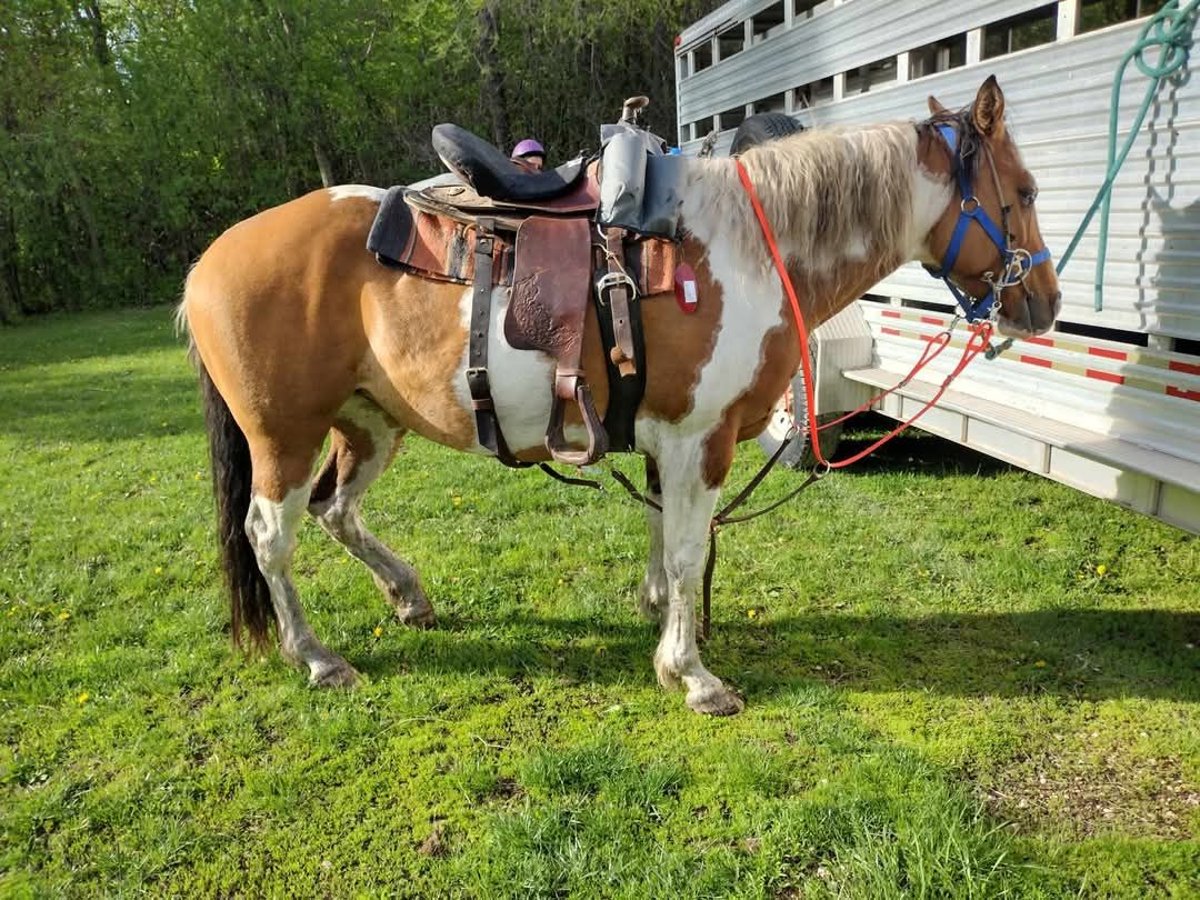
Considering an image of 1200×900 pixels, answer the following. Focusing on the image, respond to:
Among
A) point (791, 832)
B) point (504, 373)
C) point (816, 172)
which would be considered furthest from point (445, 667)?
point (816, 172)

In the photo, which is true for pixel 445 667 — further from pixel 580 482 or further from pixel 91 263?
pixel 91 263

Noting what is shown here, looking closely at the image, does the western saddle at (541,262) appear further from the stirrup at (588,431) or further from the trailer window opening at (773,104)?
the trailer window opening at (773,104)

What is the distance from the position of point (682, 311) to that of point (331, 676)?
2.03 meters

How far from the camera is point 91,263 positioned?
17.5 metres

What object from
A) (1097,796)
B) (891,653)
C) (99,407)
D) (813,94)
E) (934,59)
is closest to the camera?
(1097,796)

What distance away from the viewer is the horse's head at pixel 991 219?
9.12 feet

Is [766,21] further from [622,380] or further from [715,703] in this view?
[715,703]

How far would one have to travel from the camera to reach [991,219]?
2.81 metres

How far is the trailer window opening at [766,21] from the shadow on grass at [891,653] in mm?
4780

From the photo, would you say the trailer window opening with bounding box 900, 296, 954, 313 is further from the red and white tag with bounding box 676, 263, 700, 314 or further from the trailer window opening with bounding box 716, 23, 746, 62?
the trailer window opening with bounding box 716, 23, 746, 62

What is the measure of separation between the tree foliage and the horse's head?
1452 cm

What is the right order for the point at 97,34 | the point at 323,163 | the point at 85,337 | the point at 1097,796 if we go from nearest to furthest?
the point at 1097,796, the point at 85,337, the point at 323,163, the point at 97,34

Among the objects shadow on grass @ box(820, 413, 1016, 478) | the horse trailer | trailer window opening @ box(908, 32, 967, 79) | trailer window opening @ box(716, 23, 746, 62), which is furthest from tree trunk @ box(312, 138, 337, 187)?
trailer window opening @ box(908, 32, 967, 79)

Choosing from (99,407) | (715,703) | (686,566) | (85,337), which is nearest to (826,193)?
(686,566)
